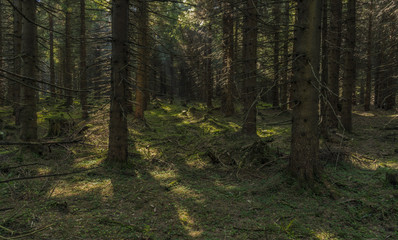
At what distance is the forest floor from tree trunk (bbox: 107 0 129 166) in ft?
3.48

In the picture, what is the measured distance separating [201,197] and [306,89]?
11.0ft

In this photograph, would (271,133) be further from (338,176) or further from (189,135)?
(338,176)

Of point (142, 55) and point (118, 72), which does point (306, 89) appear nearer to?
point (142, 55)

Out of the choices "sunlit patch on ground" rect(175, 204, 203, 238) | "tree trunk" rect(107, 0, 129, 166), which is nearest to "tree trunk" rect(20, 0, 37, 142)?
"tree trunk" rect(107, 0, 129, 166)

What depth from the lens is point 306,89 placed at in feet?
16.6

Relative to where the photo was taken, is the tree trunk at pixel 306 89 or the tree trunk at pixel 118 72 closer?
the tree trunk at pixel 306 89

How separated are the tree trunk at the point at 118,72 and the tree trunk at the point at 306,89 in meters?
4.49

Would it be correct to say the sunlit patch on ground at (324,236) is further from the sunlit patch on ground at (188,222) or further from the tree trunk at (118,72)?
the tree trunk at (118,72)

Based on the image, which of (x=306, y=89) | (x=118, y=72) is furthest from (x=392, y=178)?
(x=118, y=72)

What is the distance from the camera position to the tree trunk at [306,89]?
5.03 meters

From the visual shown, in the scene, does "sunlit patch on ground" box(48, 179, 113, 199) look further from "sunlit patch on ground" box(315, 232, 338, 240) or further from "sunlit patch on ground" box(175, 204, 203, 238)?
"sunlit patch on ground" box(315, 232, 338, 240)

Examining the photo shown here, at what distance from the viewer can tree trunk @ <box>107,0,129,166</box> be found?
6598mm

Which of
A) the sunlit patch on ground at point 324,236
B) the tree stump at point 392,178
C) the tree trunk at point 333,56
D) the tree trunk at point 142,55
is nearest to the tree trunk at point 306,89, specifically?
the sunlit patch on ground at point 324,236

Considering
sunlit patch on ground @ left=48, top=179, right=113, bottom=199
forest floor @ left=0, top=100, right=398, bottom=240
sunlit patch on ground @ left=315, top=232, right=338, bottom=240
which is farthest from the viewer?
sunlit patch on ground @ left=48, top=179, right=113, bottom=199
